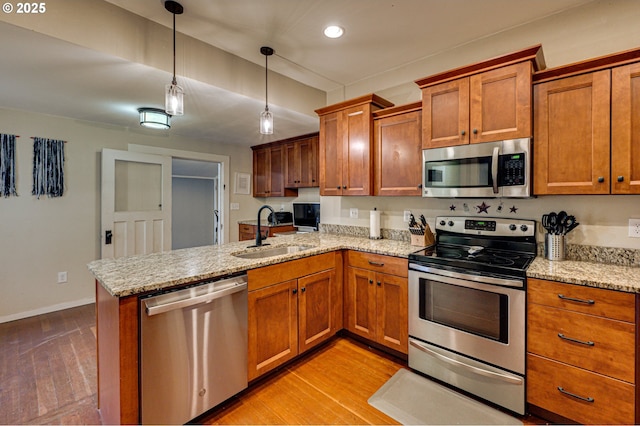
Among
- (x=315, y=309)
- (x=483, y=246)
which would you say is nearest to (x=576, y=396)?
(x=483, y=246)

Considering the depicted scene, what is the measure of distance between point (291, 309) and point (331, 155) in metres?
1.64

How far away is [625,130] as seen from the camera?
1683 millimetres

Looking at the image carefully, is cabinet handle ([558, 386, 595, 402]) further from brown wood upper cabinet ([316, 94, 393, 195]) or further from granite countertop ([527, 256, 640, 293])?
brown wood upper cabinet ([316, 94, 393, 195])

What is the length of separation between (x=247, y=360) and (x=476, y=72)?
2.58 meters

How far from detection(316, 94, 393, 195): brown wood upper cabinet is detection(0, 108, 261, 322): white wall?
2.73 metres

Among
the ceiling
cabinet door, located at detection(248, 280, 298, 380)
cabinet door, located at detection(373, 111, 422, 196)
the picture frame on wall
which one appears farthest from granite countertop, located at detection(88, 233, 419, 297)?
the picture frame on wall

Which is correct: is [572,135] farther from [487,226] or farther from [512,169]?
[487,226]

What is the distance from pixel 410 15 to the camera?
2143mm

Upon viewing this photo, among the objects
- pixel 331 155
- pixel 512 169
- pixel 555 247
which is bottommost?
pixel 555 247

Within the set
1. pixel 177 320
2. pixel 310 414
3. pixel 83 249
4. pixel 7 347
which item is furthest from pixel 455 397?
pixel 83 249

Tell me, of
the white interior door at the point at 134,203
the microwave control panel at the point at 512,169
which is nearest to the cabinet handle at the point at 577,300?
the microwave control panel at the point at 512,169

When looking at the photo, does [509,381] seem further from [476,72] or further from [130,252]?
[130,252]

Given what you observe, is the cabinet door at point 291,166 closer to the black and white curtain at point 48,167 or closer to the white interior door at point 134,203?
the white interior door at point 134,203

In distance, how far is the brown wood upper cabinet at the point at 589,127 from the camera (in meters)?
1.67
